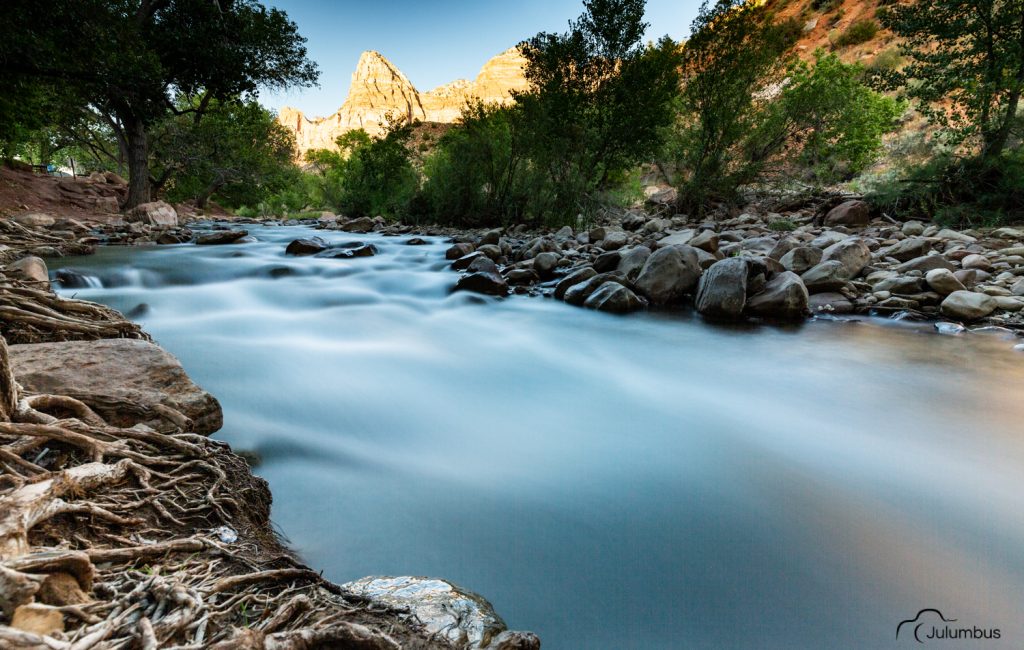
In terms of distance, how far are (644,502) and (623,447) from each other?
67cm

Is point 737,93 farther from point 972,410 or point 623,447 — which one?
point 623,447

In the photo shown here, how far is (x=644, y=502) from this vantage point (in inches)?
100

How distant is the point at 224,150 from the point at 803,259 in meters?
22.8

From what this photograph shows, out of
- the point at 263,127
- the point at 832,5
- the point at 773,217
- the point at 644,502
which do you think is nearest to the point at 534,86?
the point at 773,217

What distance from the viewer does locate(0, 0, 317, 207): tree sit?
9219 mm

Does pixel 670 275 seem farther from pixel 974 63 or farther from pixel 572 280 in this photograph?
pixel 974 63

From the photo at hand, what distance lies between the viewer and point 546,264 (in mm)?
8844

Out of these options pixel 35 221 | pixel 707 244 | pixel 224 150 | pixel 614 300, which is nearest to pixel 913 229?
pixel 707 244

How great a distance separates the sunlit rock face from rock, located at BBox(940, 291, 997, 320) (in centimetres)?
14329

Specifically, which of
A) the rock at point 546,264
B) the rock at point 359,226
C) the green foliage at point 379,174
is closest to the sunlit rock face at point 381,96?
the green foliage at point 379,174

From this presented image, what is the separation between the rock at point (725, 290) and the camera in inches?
255

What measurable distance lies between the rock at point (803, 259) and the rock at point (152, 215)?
58.1 ft

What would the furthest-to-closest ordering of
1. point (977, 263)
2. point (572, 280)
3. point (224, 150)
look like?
point (224, 150) < point (572, 280) < point (977, 263)

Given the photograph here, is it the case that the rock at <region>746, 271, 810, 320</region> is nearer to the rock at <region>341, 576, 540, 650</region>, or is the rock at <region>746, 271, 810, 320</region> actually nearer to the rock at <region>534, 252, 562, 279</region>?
the rock at <region>534, 252, 562, 279</region>
